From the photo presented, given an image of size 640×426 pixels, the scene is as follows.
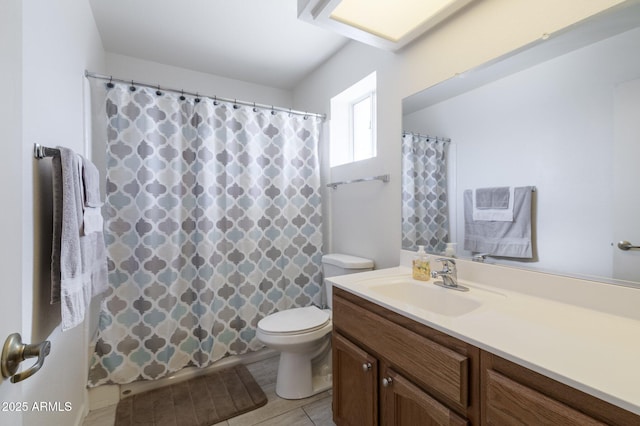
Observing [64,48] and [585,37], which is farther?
[64,48]

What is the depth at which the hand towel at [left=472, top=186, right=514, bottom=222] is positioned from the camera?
1.20 meters

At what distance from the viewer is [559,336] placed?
0.76 meters

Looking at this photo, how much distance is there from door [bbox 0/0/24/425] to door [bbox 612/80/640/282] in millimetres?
1586

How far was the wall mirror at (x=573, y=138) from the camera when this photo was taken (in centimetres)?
91

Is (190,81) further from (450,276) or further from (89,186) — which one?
(450,276)

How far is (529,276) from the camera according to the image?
1106mm

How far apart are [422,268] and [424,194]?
1.43 feet

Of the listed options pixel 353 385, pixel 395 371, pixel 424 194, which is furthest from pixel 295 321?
pixel 424 194

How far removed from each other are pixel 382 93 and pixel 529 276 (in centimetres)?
132

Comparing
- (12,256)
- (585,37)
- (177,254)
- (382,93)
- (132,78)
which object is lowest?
(177,254)

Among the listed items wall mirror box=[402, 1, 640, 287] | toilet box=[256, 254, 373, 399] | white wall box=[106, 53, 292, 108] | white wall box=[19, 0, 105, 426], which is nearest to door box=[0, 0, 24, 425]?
white wall box=[19, 0, 105, 426]

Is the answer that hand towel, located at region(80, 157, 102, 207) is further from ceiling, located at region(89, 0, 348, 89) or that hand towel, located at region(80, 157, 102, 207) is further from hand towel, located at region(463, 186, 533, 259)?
hand towel, located at region(463, 186, 533, 259)

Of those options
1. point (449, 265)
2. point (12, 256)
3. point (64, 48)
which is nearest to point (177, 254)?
point (64, 48)

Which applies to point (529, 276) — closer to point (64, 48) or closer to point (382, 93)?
point (382, 93)
